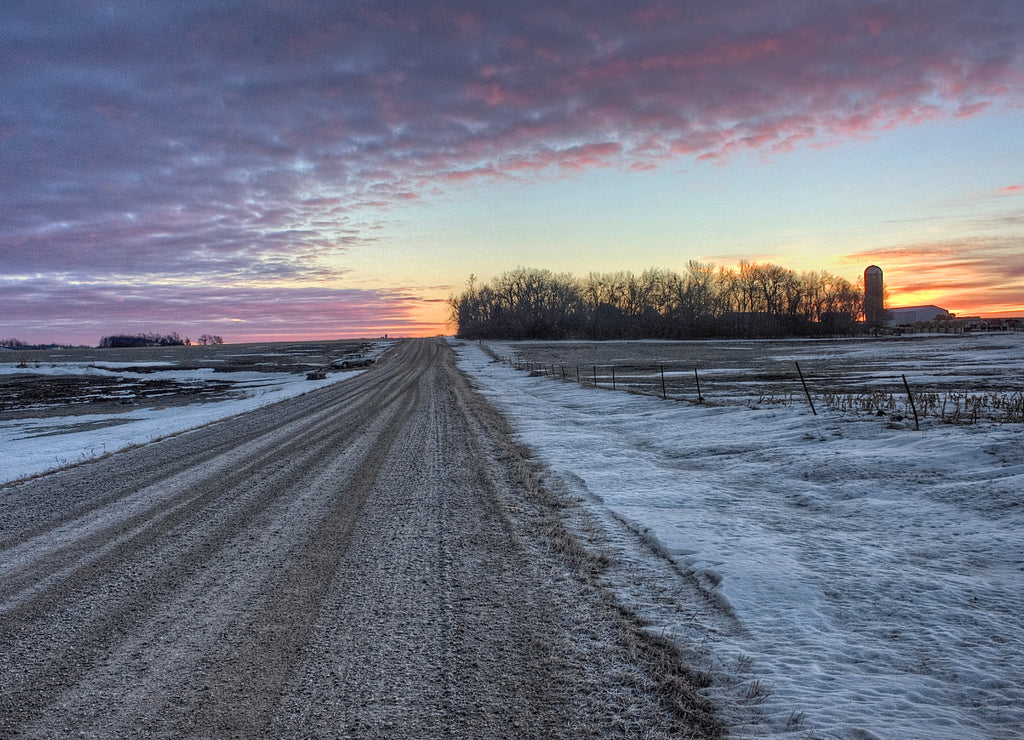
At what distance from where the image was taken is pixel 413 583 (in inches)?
185

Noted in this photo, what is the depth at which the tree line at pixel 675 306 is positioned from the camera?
97.0 metres

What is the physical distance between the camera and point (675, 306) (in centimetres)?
10369

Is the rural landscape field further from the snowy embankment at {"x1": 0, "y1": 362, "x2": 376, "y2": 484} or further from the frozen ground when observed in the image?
the frozen ground

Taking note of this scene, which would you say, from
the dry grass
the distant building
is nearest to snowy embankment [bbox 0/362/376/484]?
the dry grass

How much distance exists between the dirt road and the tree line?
311 ft

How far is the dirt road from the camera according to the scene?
2984mm

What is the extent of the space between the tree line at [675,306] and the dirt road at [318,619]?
311ft

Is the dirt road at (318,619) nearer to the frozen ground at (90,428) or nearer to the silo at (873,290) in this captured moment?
the frozen ground at (90,428)

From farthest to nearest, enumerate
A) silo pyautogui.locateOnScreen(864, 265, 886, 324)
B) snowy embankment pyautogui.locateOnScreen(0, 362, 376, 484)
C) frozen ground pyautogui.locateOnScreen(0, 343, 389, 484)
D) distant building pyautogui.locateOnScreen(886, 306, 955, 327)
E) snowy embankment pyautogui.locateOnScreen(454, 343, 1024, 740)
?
1. distant building pyautogui.locateOnScreen(886, 306, 955, 327)
2. silo pyautogui.locateOnScreen(864, 265, 886, 324)
3. frozen ground pyautogui.locateOnScreen(0, 343, 389, 484)
4. snowy embankment pyautogui.locateOnScreen(0, 362, 376, 484)
5. snowy embankment pyautogui.locateOnScreen(454, 343, 1024, 740)

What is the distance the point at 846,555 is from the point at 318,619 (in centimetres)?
480

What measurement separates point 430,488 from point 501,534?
2.23m

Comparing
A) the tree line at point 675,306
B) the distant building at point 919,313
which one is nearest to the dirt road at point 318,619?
the tree line at point 675,306

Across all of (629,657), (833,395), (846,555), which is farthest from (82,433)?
(833,395)

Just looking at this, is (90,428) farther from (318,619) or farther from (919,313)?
(919,313)
